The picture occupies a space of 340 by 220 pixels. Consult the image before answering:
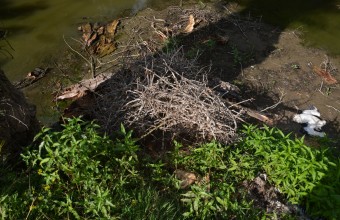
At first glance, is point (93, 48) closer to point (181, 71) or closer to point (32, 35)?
point (32, 35)

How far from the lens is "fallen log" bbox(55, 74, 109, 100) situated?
17.8 ft

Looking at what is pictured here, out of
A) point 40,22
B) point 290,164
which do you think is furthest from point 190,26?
point 290,164

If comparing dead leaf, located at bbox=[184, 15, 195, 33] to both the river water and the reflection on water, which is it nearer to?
the river water

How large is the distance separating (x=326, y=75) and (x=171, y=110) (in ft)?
11.7

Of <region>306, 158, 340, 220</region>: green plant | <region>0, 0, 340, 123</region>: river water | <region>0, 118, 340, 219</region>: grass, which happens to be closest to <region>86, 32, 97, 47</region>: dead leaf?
<region>0, 0, 340, 123</region>: river water

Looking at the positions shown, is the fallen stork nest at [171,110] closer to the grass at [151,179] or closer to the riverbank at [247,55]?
the grass at [151,179]

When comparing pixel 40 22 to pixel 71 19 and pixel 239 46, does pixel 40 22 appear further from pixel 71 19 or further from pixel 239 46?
pixel 239 46

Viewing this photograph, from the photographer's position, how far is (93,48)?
6.76 meters

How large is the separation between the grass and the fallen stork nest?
31 cm

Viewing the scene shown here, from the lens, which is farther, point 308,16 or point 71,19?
point 308,16

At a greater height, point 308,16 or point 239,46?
point 239,46

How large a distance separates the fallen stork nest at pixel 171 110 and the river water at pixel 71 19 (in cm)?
234

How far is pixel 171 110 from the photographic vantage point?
15.0ft

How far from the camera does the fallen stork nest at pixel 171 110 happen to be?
176 inches
